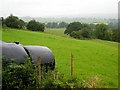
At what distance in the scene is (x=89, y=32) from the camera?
170 feet

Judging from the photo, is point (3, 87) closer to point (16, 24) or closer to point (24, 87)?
point (24, 87)

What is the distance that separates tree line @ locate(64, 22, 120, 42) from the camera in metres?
→ 50.9

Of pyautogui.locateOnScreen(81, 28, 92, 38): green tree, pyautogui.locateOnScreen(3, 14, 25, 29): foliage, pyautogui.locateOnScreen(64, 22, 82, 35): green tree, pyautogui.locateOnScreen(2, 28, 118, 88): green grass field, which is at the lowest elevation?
pyautogui.locateOnScreen(2, 28, 118, 88): green grass field

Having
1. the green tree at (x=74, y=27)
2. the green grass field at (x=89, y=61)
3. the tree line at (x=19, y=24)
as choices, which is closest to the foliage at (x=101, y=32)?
the green tree at (x=74, y=27)

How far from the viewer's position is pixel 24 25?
52812mm

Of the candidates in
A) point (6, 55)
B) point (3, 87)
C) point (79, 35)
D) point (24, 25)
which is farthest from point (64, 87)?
point (24, 25)

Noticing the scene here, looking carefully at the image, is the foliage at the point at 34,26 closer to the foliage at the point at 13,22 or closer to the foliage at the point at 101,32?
the foliage at the point at 13,22

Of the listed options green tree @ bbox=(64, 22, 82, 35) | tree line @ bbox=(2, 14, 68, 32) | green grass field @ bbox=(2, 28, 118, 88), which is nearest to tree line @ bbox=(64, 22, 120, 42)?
green tree @ bbox=(64, 22, 82, 35)

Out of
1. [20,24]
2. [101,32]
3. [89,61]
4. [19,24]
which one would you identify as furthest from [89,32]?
[89,61]

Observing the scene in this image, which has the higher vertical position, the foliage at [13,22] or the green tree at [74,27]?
the foliage at [13,22]

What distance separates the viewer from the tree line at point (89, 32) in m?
50.9

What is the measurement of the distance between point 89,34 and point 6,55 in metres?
44.3

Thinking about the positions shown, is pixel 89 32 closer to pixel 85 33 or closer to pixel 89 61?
pixel 85 33

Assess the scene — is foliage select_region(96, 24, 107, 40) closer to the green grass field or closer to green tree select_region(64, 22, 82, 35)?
green tree select_region(64, 22, 82, 35)
